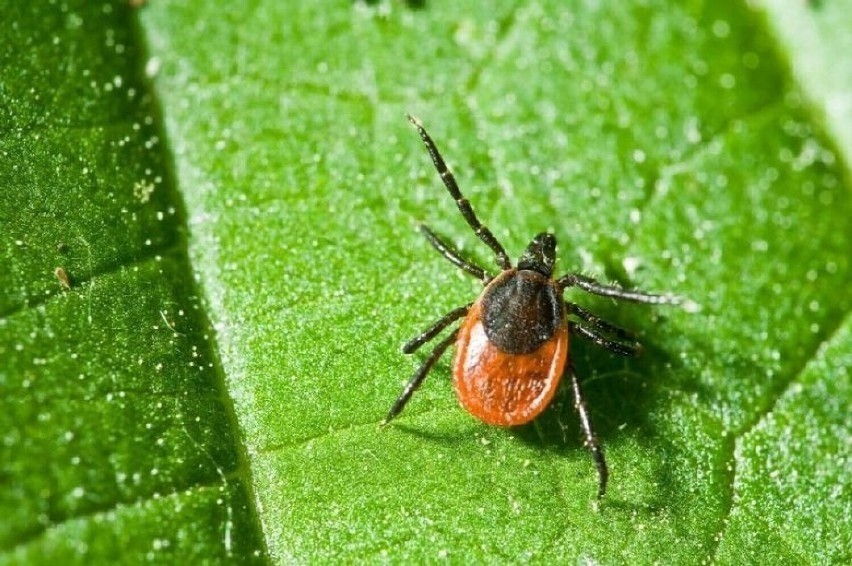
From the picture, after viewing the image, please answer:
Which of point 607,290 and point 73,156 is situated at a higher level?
point 73,156

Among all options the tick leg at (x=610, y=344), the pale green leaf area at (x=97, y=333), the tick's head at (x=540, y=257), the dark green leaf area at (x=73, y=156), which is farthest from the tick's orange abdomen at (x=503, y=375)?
the dark green leaf area at (x=73, y=156)

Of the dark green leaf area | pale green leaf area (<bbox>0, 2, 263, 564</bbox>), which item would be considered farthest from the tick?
Result: the dark green leaf area

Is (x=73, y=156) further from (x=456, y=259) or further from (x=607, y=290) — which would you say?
(x=607, y=290)

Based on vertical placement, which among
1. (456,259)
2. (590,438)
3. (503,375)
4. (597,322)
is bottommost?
(590,438)

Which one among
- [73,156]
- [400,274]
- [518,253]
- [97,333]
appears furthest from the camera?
[518,253]

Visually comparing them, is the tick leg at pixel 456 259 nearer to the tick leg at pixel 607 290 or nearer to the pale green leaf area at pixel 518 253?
the pale green leaf area at pixel 518 253

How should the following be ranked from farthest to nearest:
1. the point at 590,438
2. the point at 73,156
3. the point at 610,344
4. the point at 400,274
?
1. the point at 400,274
2. the point at 610,344
3. the point at 73,156
4. the point at 590,438

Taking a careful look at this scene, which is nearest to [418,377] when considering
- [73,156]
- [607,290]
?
[607,290]
